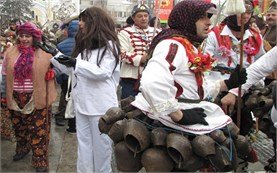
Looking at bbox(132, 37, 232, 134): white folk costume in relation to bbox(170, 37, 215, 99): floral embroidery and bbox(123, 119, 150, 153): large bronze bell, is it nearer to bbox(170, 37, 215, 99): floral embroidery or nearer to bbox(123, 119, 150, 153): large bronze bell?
bbox(170, 37, 215, 99): floral embroidery

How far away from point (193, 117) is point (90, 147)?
1.73 metres

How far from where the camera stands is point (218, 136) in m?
2.58

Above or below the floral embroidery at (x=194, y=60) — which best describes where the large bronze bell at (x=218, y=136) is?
below

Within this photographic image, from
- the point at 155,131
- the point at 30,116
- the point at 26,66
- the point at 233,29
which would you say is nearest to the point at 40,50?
the point at 26,66

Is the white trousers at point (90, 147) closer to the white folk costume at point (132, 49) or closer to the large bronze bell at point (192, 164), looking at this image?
the white folk costume at point (132, 49)

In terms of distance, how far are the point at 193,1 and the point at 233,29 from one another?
4.76ft

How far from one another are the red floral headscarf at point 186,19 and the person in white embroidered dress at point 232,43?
1298mm

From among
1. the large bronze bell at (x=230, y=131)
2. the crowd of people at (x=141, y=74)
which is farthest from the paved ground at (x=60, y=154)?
the large bronze bell at (x=230, y=131)

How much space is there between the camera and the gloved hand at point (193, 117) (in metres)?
2.56

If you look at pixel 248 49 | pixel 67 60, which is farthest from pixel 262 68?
pixel 67 60

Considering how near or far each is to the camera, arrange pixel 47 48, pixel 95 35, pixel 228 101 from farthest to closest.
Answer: pixel 47 48 < pixel 95 35 < pixel 228 101

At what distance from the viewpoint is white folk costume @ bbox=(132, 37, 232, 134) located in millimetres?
2416

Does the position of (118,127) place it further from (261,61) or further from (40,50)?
(40,50)

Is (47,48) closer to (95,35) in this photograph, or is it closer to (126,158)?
(95,35)
